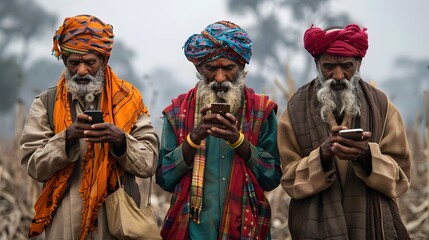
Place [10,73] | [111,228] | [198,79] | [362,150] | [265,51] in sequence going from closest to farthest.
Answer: [362,150], [111,228], [198,79], [10,73], [265,51]

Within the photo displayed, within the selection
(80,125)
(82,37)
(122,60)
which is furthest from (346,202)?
(122,60)

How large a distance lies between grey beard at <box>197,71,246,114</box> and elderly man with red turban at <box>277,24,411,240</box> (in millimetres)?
313

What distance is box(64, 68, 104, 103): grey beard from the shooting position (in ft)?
14.9

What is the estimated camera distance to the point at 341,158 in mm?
4176

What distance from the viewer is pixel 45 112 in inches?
182

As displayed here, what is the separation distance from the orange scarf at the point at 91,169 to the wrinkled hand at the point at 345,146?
127cm

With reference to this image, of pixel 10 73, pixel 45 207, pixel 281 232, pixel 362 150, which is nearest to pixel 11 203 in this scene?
pixel 281 232

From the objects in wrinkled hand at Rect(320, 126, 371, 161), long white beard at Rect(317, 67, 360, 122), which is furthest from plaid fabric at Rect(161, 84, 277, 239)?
wrinkled hand at Rect(320, 126, 371, 161)

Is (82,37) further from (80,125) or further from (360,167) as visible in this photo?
(360,167)

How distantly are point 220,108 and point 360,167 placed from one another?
0.88 m

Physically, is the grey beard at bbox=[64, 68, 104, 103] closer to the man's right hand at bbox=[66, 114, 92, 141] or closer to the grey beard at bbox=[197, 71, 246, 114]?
the man's right hand at bbox=[66, 114, 92, 141]

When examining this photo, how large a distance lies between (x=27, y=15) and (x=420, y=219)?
42328 millimetres

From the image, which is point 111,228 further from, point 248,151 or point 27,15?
point 27,15

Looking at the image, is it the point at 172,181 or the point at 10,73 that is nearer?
the point at 172,181
